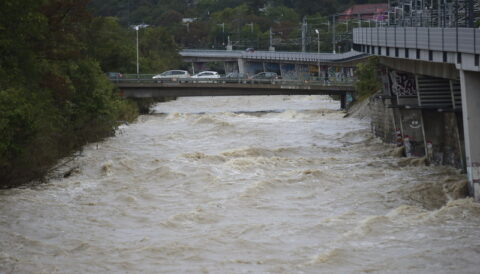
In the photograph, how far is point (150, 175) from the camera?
40531 millimetres

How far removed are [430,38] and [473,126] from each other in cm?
597

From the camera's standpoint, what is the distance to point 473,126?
3042 cm

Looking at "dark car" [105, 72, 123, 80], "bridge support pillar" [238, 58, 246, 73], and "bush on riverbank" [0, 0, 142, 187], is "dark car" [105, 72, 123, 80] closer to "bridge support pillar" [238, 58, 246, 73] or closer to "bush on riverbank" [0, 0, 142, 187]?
"bush on riverbank" [0, 0, 142, 187]

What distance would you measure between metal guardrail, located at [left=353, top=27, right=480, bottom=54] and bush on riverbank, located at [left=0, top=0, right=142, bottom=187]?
14358 mm

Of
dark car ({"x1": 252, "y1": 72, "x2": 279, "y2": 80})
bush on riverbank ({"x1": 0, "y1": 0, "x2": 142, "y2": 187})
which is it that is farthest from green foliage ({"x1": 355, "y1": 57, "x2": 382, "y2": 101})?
bush on riverbank ({"x1": 0, "y1": 0, "x2": 142, "y2": 187})

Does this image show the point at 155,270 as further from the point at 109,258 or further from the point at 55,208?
the point at 55,208

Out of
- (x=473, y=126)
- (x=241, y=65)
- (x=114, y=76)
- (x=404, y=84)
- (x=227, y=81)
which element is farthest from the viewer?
(x=241, y=65)

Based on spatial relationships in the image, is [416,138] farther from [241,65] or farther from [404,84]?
[241,65]

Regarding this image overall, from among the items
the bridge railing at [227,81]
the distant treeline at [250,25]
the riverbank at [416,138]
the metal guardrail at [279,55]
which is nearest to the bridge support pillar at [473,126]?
the riverbank at [416,138]

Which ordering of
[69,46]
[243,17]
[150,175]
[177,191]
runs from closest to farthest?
[177,191]
[150,175]
[69,46]
[243,17]

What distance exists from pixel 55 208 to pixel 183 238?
6489 millimetres

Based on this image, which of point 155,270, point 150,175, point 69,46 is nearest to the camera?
point 155,270

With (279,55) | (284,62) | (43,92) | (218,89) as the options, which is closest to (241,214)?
(43,92)

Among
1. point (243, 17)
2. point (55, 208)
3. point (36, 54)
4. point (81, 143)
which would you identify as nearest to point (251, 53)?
point (243, 17)
